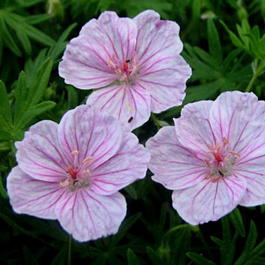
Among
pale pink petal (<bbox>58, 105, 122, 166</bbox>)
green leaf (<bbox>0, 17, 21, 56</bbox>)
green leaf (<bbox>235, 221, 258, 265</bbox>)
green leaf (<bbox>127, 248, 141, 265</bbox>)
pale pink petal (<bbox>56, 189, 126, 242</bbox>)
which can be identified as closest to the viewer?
pale pink petal (<bbox>56, 189, 126, 242</bbox>)

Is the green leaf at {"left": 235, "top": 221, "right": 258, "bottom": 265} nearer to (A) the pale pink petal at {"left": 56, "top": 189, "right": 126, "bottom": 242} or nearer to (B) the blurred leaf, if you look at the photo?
(A) the pale pink petal at {"left": 56, "top": 189, "right": 126, "bottom": 242}

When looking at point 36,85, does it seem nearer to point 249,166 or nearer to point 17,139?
point 17,139

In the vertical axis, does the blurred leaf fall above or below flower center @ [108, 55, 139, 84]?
below

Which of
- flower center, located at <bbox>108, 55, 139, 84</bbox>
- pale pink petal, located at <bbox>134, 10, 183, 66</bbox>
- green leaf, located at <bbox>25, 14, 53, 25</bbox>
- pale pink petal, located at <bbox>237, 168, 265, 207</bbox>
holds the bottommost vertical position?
green leaf, located at <bbox>25, 14, 53, 25</bbox>

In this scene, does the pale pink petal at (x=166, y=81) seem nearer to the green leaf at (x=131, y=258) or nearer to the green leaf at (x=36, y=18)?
the green leaf at (x=131, y=258)

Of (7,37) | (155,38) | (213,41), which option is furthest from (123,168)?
(7,37)

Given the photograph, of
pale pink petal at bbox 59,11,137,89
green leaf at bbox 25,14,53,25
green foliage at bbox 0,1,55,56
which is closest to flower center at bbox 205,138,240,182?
pale pink petal at bbox 59,11,137,89

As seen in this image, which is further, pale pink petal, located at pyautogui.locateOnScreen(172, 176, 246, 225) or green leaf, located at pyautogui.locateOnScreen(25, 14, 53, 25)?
green leaf, located at pyautogui.locateOnScreen(25, 14, 53, 25)

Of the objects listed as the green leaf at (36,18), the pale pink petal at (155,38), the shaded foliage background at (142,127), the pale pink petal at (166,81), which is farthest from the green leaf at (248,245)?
the green leaf at (36,18)
